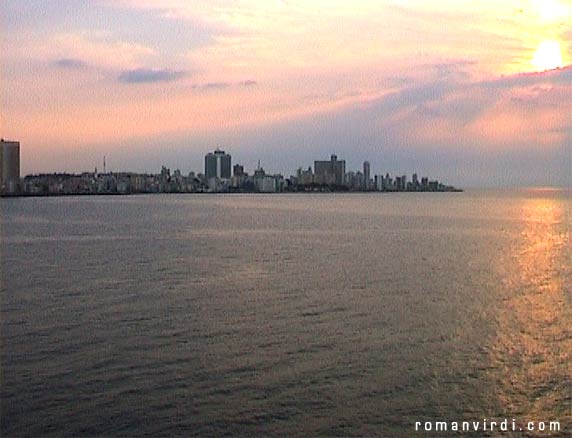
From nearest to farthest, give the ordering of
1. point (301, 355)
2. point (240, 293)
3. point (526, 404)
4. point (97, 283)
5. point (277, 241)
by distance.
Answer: point (526, 404) → point (301, 355) → point (240, 293) → point (97, 283) → point (277, 241)

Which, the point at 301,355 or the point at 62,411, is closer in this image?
the point at 62,411

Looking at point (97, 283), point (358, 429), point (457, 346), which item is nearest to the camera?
point (358, 429)

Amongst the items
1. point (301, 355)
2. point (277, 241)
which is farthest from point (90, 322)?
point (277, 241)

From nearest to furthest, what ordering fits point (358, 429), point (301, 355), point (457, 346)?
point (358, 429), point (301, 355), point (457, 346)

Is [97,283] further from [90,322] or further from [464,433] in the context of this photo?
[464,433]

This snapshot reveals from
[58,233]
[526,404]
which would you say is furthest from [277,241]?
[526,404]

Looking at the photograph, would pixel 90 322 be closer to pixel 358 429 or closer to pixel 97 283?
pixel 97 283
